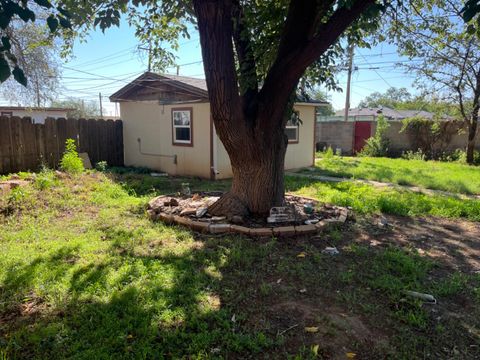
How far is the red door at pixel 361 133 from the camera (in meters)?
17.2

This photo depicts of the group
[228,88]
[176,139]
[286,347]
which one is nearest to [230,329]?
[286,347]

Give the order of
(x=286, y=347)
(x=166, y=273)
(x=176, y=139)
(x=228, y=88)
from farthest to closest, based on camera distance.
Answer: (x=176, y=139) → (x=228, y=88) → (x=166, y=273) → (x=286, y=347)

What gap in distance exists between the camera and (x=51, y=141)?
10.1m

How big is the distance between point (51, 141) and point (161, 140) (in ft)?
10.4

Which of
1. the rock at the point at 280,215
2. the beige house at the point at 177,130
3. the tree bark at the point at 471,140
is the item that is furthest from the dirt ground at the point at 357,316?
the tree bark at the point at 471,140

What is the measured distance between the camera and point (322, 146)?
1822cm

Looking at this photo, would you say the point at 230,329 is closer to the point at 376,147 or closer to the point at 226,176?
the point at 226,176

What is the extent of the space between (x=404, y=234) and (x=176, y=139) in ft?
23.8

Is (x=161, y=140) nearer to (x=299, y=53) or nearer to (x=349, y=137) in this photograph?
(x=299, y=53)

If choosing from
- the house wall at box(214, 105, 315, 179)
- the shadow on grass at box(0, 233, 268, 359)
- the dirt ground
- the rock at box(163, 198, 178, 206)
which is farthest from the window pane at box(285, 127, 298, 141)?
the shadow on grass at box(0, 233, 268, 359)

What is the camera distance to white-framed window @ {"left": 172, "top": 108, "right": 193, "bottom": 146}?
9828 mm

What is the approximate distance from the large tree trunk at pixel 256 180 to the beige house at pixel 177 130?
14.3ft

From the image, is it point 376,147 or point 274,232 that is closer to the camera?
point 274,232

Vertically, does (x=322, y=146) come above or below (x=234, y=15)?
below
